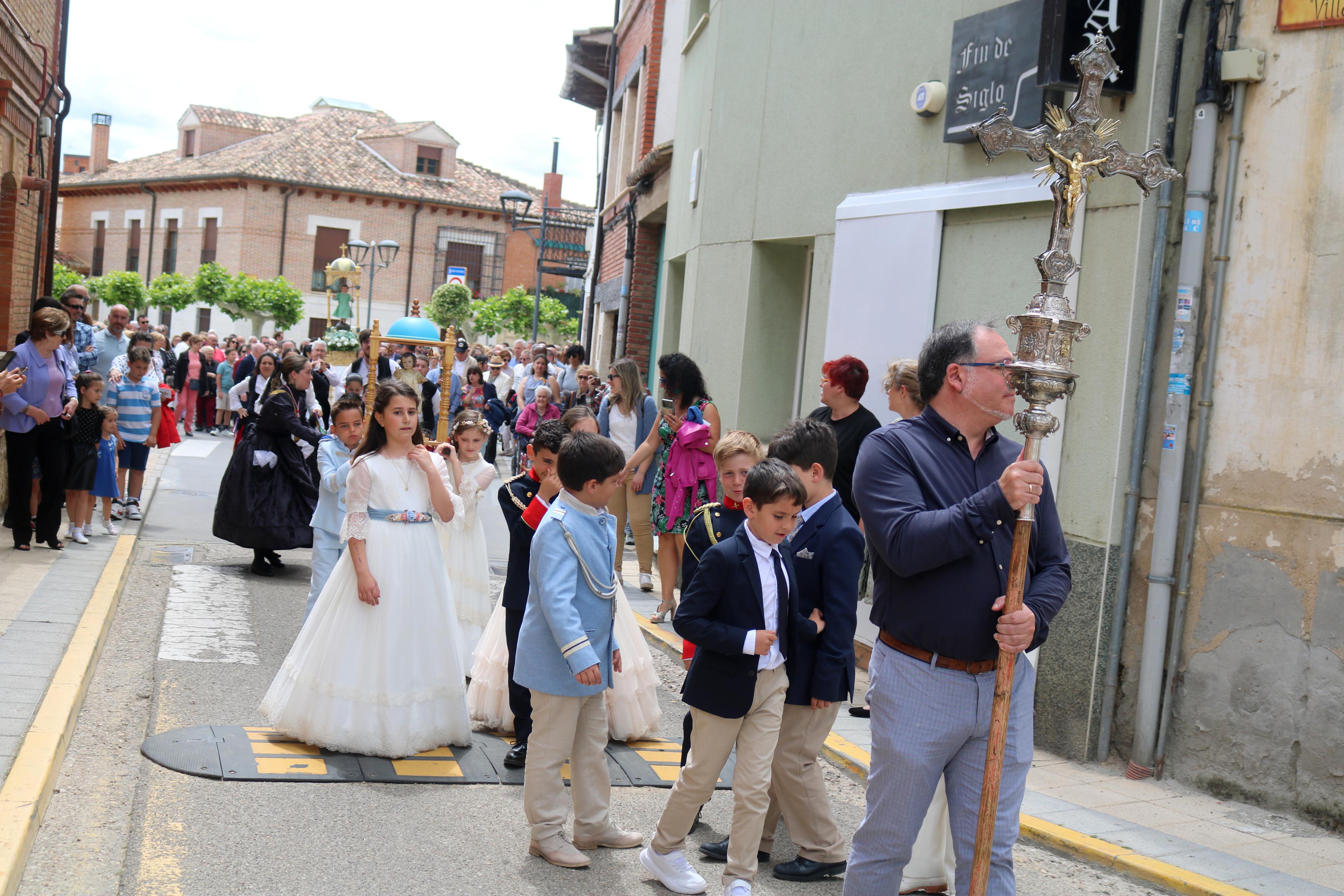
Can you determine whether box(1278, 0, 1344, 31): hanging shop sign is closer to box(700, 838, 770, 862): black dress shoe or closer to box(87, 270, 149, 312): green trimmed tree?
box(700, 838, 770, 862): black dress shoe

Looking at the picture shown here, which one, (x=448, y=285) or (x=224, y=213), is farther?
(x=224, y=213)

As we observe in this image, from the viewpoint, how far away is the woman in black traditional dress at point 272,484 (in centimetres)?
1025

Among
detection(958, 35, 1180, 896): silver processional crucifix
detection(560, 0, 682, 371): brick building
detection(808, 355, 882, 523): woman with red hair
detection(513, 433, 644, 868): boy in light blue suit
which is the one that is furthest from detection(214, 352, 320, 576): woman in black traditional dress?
detection(958, 35, 1180, 896): silver processional crucifix

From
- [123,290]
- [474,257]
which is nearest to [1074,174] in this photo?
[123,290]

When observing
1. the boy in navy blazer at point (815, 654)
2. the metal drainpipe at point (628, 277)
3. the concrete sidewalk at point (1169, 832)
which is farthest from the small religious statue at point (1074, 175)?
the metal drainpipe at point (628, 277)

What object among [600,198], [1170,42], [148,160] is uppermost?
[148,160]

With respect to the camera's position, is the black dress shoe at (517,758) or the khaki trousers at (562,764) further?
the black dress shoe at (517,758)

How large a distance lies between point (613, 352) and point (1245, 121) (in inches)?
Answer: 582

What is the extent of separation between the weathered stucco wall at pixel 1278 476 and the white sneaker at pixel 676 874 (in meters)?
3.02

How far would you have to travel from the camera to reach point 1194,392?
625 cm

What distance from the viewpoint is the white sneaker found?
4453mm

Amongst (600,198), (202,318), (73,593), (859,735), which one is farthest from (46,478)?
(202,318)

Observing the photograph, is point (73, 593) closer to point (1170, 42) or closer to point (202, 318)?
point (1170, 42)

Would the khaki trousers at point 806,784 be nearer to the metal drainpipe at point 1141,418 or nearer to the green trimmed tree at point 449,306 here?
the metal drainpipe at point 1141,418
